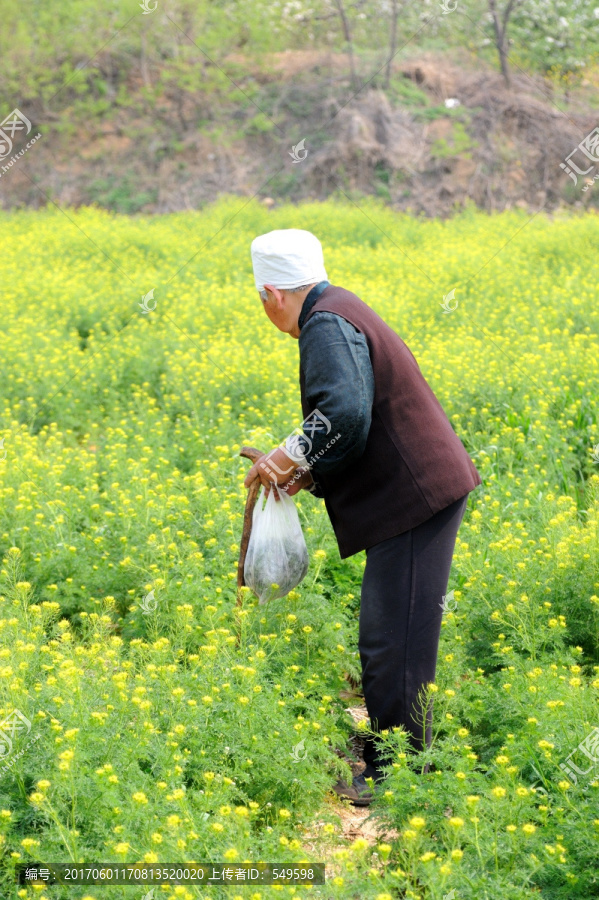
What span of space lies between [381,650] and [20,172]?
2095 cm

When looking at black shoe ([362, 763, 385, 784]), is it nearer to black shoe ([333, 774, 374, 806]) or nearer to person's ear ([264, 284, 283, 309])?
black shoe ([333, 774, 374, 806])

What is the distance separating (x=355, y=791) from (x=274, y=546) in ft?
3.05

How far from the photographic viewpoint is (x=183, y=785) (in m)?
2.44

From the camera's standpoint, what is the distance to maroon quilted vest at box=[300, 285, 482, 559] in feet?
8.98

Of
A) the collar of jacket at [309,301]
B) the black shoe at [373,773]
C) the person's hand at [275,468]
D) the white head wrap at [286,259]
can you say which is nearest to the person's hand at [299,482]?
the person's hand at [275,468]

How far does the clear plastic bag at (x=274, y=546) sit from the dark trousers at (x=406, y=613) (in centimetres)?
38

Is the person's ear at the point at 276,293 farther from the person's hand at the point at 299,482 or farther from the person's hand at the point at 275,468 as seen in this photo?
the person's hand at the point at 299,482

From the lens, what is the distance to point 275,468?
2.91m

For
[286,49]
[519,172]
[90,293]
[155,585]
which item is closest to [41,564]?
[155,585]

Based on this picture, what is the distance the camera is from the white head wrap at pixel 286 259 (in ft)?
9.00

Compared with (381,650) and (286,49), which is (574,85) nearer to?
(286,49)

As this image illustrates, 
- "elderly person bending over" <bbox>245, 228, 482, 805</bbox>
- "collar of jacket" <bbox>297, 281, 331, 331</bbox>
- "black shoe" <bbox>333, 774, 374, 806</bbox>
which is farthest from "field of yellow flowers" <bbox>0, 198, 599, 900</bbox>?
"collar of jacket" <bbox>297, 281, 331, 331</bbox>

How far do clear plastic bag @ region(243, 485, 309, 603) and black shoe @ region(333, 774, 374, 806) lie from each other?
29.7 inches

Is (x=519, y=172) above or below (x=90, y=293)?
below
